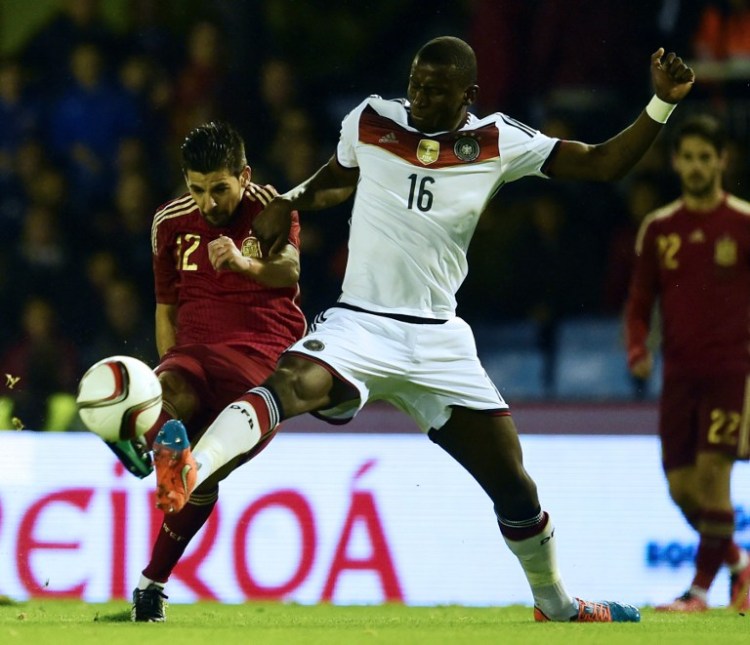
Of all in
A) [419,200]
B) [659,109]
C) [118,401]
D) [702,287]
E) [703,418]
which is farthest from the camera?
[702,287]

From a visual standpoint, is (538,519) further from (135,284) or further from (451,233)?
(135,284)

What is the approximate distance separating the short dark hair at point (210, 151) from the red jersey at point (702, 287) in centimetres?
237

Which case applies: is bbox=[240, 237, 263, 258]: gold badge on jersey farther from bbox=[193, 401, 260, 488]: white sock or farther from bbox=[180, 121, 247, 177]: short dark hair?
bbox=[193, 401, 260, 488]: white sock

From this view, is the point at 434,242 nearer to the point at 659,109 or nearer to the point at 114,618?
the point at 659,109

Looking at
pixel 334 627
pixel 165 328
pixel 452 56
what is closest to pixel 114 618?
pixel 334 627

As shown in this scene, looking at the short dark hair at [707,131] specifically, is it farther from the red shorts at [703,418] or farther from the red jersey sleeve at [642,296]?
the red shorts at [703,418]

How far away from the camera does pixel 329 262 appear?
921 cm

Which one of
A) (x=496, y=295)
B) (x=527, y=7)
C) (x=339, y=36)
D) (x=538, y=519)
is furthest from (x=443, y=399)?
(x=339, y=36)

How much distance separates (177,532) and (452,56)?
203 centimetres

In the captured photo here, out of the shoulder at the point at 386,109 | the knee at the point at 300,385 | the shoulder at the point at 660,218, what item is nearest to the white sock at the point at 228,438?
the knee at the point at 300,385

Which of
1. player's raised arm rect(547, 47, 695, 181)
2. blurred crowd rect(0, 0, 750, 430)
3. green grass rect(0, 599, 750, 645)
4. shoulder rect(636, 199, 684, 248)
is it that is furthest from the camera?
blurred crowd rect(0, 0, 750, 430)

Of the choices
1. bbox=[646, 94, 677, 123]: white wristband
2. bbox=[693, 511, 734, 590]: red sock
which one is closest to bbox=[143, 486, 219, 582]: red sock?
bbox=[646, 94, 677, 123]: white wristband

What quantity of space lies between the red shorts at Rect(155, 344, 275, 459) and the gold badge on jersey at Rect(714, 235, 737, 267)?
7.91ft

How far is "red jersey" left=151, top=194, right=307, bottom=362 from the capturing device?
20.1 ft
